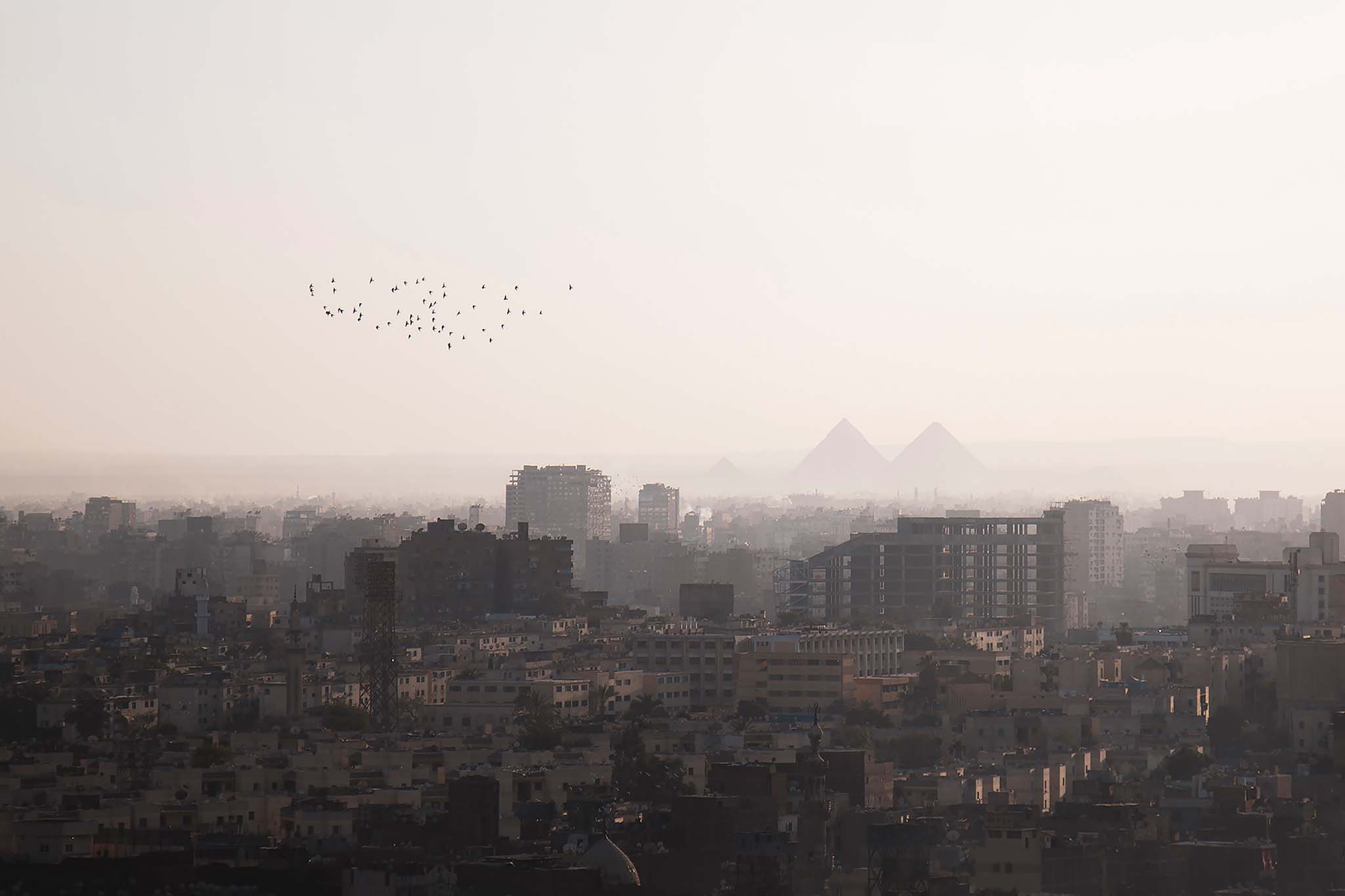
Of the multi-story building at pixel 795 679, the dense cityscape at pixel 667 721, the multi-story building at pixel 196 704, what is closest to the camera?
the dense cityscape at pixel 667 721

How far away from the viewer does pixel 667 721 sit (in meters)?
46.4

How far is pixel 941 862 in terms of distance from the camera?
31328 mm

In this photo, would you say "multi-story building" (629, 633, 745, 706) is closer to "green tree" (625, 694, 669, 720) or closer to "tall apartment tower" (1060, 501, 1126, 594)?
"green tree" (625, 694, 669, 720)

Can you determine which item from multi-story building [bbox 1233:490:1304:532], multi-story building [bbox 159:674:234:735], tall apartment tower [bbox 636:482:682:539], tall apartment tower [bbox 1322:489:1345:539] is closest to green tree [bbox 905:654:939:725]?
multi-story building [bbox 159:674:234:735]

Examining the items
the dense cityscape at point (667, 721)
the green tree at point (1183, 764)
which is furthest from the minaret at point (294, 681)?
the green tree at point (1183, 764)

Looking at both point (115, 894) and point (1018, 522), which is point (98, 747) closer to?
point (115, 894)

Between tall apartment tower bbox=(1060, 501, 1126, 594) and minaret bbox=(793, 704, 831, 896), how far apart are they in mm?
72323

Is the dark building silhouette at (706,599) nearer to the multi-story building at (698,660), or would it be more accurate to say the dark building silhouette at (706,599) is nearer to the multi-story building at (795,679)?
the multi-story building at (698,660)

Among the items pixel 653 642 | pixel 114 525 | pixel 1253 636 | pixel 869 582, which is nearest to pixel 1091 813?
pixel 653 642

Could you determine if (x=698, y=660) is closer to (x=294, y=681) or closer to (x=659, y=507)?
(x=294, y=681)

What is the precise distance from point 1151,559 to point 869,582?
39235mm

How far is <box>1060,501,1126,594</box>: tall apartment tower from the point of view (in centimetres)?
11169

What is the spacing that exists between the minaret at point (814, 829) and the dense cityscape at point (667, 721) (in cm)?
6

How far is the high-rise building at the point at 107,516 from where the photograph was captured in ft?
349
